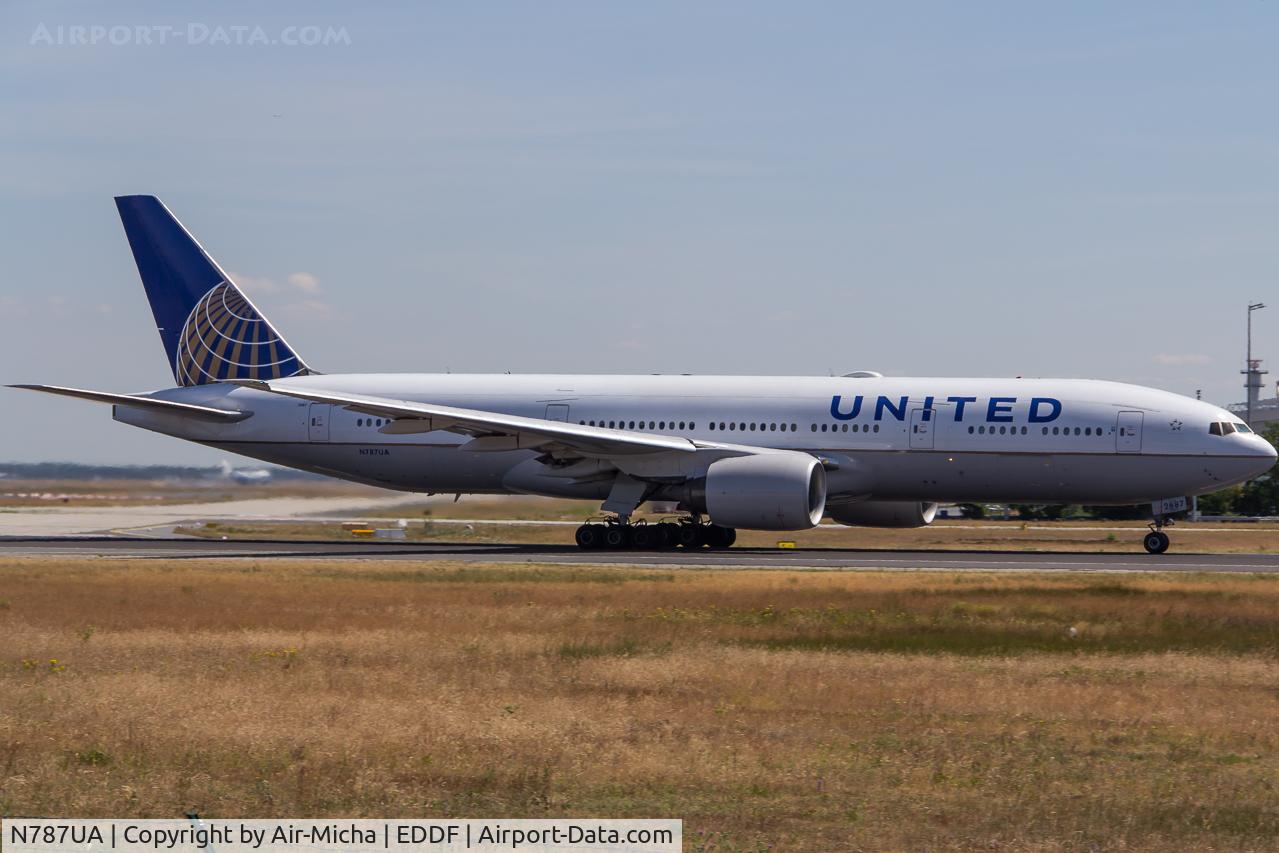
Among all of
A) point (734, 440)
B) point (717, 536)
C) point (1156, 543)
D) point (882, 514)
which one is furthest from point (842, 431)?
point (1156, 543)

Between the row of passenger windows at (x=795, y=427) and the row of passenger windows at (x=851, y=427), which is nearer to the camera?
the row of passenger windows at (x=795, y=427)

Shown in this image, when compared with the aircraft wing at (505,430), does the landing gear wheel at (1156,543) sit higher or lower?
lower

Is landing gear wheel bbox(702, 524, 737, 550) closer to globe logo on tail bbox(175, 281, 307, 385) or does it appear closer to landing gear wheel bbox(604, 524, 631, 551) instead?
landing gear wheel bbox(604, 524, 631, 551)

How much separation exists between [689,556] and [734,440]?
3944 millimetres

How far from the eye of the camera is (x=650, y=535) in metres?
33.3

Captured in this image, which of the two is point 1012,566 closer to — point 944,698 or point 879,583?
point 879,583

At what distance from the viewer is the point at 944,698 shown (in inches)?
513

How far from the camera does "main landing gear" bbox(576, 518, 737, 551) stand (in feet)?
108

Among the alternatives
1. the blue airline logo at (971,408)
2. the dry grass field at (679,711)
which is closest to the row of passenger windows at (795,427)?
the blue airline logo at (971,408)

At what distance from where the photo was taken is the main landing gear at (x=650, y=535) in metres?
32.9

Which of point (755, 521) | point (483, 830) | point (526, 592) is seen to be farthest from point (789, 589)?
point (483, 830)

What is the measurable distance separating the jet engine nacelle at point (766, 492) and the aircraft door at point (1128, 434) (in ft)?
20.8
